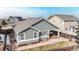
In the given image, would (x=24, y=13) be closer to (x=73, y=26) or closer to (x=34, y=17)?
(x=34, y=17)

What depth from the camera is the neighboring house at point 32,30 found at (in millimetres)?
1976

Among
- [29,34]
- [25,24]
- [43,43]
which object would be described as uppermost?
[25,24]

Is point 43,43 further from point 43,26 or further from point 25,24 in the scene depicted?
point 25,24

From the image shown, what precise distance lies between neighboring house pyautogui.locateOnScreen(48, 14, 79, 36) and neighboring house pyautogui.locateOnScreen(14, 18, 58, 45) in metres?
0.06

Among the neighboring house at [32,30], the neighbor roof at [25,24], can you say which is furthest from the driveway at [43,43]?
the neighbor roof at [25,24]

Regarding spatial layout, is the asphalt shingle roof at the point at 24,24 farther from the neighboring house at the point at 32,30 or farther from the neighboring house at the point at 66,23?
the neighboring house at the point at 66,23

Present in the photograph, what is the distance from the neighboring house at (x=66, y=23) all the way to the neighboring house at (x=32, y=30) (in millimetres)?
56

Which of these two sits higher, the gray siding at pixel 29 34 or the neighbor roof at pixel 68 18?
the neighbor roof at pixel 68 18

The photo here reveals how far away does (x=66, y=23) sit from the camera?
6.59 feet

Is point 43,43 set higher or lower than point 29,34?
lower

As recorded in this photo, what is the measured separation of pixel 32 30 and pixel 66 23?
38 cm

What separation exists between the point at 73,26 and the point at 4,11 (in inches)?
30.3

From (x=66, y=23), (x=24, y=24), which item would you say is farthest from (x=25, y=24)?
(x=66, y=23)

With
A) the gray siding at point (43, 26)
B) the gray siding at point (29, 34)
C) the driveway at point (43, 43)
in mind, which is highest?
the gray siding at point (43, 26)
